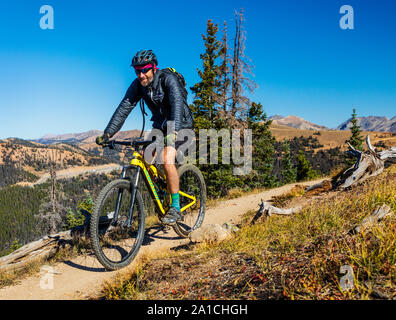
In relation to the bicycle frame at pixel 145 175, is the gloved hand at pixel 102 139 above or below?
above

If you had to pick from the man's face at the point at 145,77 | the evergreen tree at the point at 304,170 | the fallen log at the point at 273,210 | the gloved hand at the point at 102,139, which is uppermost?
the man's face at the point at 145,77

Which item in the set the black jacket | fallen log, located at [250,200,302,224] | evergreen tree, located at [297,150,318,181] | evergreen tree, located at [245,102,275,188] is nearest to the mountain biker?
the black jacket

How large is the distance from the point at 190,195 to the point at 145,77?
123 inches

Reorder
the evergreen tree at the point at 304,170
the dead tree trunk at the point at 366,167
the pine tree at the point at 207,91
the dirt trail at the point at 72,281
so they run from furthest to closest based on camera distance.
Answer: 1. the evergreen tree at the point at 304,170
2. the pine tree at the point at 207,91
3. the dead tree trunk at the point at 366,167
4. the dirt trail at the point at 72,281

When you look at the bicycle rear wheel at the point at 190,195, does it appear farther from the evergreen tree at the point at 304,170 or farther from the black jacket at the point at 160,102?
the evergreen tree at the point at 304,170

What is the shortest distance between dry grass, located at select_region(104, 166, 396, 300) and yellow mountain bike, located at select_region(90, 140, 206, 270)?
0.90 metres

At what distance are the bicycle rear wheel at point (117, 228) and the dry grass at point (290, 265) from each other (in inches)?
32.7

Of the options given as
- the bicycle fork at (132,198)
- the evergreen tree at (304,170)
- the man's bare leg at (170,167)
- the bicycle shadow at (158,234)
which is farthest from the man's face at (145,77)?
the evergreen tree at (304,170)

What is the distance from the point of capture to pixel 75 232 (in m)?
6.20

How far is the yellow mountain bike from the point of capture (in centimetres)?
421

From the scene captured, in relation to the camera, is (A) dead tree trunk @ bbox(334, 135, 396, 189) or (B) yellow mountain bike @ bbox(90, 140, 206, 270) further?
(A) dead tree trunk @ bbox(334, 135, 396, 189)

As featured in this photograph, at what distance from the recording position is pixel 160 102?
199 inches

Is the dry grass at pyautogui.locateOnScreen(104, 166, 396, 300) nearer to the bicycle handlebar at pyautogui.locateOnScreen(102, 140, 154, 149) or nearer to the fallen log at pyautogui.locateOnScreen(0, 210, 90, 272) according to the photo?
the bicycle handlebar at pyautogui.locateOnScreen(102, 140, 154, 149)

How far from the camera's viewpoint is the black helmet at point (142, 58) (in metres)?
4.67
